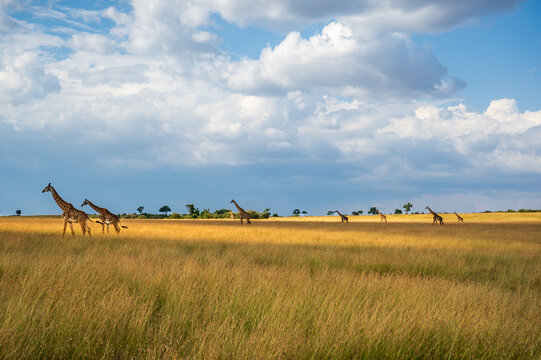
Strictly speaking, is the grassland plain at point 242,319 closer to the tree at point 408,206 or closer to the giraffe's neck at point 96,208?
the giraffe's neck at point 96,208

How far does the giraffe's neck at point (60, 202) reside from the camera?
1591 centimetres

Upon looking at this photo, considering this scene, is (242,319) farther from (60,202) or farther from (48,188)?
(48,188)

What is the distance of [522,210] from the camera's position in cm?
7344

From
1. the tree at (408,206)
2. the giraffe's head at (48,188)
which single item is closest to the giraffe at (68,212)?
the giraffe's head at (48,188)

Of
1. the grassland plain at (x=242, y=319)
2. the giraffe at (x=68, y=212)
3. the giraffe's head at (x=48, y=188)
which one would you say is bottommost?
the grassland plain at (x=242, y=319)

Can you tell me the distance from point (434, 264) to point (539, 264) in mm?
3486

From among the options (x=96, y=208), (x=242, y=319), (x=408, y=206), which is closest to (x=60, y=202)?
(x=96, y=208)

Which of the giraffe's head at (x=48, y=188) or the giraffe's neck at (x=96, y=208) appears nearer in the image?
the giraffe's head at (x=48, y=188)

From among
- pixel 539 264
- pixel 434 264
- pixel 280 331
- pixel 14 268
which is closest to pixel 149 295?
pixel 280 331

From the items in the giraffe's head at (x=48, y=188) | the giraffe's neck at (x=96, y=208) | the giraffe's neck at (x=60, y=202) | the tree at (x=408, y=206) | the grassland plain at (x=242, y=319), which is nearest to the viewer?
the grassland plain at (x=242, y=319)

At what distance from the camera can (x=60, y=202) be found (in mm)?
16156

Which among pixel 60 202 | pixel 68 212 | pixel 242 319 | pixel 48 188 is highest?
pixel 48 188

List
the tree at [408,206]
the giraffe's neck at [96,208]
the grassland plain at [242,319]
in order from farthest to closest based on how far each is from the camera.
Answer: the tree at [408,206] → the giraffe's neck at [96,208] → the grassland plain at [242,319]

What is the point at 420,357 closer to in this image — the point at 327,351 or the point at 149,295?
the point at 327,351
